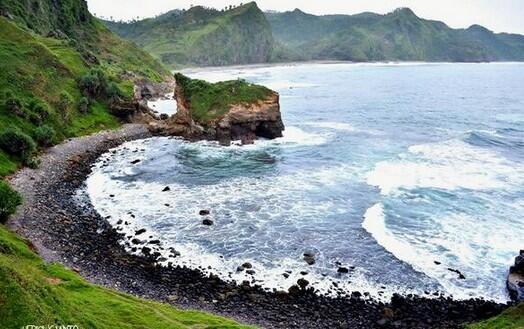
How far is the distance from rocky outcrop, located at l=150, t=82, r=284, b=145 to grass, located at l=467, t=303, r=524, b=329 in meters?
57.2

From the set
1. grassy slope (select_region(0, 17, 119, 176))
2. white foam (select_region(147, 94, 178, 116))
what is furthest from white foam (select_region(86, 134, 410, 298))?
white foam (select_region(147, 94, 178, 116))

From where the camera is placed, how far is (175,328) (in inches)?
991

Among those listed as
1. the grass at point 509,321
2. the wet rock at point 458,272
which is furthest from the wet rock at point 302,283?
the wet rock at point 458,272

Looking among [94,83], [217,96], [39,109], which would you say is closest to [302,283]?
[217,96]

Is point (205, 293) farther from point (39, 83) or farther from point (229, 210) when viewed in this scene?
point (39, 83)

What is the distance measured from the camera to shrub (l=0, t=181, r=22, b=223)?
4136 centimetres

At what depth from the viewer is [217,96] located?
84.4 meters

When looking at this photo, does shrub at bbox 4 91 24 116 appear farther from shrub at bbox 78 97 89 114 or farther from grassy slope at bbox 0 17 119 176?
shrub at bbox 78 97 89 114

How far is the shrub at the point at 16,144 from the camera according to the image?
197 ft

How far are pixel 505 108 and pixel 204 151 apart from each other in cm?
9414

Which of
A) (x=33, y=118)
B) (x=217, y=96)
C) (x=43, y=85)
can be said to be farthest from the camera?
(x=43, y=85)

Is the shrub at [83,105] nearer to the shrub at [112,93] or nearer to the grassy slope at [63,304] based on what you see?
the shrub at [112,93]

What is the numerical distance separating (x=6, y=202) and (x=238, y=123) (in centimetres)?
4660

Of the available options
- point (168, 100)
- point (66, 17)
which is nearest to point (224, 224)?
point (168, 100)
